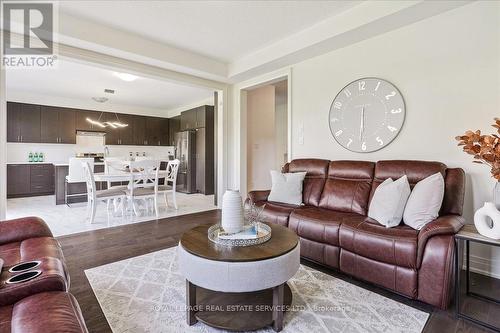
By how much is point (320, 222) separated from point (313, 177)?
94 centimetres

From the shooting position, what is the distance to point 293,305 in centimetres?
184

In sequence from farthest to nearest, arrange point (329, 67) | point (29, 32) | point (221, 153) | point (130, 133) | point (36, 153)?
point (130, 133), point (36, 153), point (221, 153), point (329, 67), point (29, 32)

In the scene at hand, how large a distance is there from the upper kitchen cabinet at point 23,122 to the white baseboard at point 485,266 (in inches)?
341

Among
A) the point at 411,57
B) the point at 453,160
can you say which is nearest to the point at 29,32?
the point at 411,57

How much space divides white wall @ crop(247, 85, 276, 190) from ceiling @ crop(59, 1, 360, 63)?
79.0 inches

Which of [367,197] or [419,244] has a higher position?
[367,197]

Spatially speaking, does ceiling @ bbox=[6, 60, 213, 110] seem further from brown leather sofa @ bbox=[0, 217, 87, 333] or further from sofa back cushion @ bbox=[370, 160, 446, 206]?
sofa back cushion @ bbox=[370, 160, 446, 206]

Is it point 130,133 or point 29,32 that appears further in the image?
point 130,133

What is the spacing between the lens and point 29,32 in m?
2.93

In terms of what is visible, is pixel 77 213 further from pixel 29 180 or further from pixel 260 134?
pixel 260 134

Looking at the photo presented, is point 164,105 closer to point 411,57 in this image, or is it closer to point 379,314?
point 411,57

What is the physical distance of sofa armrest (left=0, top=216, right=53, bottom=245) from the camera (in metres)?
1.79

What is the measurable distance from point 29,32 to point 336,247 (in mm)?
4082

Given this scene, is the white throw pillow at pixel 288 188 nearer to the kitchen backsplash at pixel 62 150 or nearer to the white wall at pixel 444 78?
the white wall at pixel 444 78
